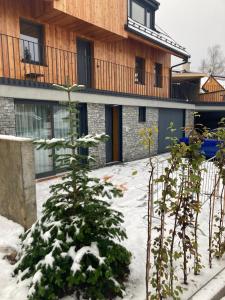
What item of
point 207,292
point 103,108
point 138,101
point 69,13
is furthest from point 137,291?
point 138,101

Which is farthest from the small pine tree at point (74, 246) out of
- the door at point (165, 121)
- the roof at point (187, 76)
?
the roof at point (187, 76)

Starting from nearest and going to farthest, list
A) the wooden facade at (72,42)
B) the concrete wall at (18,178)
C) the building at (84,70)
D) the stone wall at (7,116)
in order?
the concrete wall at (18,178)
the stone wall at (7,116)
the building at (84,70)
the wooden facade at (72,42)

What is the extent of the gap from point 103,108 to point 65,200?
6831 millimetres

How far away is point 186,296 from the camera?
108 inches

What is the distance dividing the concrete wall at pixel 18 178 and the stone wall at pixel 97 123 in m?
4.95

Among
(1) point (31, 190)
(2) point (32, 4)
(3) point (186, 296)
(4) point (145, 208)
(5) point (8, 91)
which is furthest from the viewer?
(2) point (32, 4)

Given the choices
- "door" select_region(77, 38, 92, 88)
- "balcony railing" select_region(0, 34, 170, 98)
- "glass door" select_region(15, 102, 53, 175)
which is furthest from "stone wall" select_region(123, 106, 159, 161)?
"glass door" select_region(15, 102, 53, 175)

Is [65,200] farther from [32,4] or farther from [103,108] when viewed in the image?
[32,4]

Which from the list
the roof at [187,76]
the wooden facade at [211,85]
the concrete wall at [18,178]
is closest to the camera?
the concrete wall at [18,178]

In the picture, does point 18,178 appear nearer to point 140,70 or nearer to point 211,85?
point 140,70

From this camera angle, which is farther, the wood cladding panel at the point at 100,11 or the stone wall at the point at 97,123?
the stone wall at the point at 97,123

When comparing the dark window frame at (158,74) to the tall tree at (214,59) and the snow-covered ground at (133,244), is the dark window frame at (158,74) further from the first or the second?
the tall tree at (214,59)

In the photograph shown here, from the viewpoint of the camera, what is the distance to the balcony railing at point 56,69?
7340mm

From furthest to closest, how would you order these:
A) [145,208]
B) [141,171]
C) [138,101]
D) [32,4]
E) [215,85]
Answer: [215,85]
[138,101]
[141,171]
[32,4]
[145,208]
